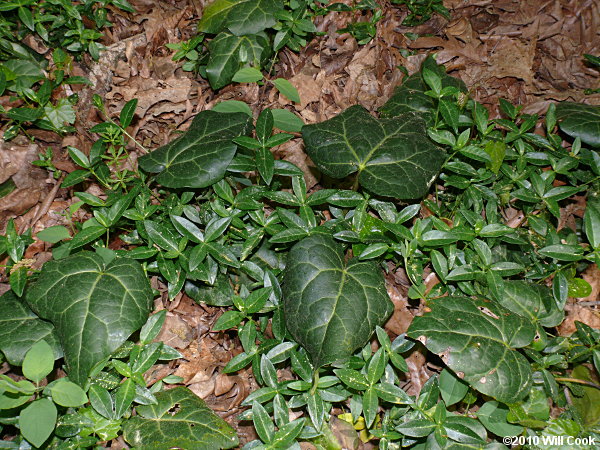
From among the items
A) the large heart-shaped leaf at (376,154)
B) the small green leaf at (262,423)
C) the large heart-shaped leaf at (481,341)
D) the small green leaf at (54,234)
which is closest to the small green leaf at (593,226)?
the large heart-shaped leaf at (481,341)

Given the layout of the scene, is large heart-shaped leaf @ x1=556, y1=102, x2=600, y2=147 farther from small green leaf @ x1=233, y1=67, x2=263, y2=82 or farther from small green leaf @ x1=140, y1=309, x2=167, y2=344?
small green leaf @ x1=140, y1=309, x2=167, y2=344

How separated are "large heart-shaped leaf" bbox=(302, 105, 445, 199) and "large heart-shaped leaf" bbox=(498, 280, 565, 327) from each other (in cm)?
75

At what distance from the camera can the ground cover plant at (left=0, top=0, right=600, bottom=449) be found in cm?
237

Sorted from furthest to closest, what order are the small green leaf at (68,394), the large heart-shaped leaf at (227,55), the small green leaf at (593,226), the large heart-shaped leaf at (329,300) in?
the large heart-shaped leaf at (227,55) → the small green leaf at (593,226) → the large heart-shaped leaf at (329,300) → the small green leaf at (68,394)

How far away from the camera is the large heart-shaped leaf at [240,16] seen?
3.63 meters

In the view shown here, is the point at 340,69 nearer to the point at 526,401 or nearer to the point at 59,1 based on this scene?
the point at 59,1

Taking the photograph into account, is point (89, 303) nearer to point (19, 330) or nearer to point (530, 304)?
point (19, 330)

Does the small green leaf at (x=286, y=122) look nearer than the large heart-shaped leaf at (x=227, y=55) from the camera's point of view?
Yes

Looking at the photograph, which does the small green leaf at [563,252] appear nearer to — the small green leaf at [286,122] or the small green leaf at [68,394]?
the small green leaf at [286,122]

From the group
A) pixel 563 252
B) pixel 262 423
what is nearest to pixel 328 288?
pixel 262 423

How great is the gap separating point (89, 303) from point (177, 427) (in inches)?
30.8

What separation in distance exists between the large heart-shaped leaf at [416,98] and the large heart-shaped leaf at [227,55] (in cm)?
116

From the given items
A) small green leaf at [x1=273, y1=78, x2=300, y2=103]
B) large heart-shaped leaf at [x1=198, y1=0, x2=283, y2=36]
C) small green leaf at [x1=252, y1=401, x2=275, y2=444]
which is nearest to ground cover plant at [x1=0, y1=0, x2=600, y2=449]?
small green leaf at [x1=252, y1=401, x2=275, y2=444]

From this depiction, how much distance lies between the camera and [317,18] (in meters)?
4.09
